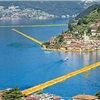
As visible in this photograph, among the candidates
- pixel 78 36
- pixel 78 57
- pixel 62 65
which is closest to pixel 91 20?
pixel 78 36

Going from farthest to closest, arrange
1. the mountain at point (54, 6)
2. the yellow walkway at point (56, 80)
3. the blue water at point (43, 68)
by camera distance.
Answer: the mountain at point (54, 6) < the blue water at point (43, 68) < the yellow walkway at point (56, 80)

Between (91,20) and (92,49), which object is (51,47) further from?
(91,20)

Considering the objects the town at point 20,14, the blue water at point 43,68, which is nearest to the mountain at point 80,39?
the blue water at point 43,68

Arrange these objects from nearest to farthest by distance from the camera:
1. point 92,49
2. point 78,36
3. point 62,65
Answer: point 62,65
point 92,49
point 78,36

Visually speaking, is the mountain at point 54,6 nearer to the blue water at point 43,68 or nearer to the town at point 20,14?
the town at point 20,14

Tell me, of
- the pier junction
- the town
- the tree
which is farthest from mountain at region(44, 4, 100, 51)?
the town

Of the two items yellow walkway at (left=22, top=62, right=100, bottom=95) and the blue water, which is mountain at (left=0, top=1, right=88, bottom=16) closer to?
the blue water

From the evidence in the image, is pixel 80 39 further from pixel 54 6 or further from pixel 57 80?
pixel 54 6

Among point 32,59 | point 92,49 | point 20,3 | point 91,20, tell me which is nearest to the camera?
point 32,59
